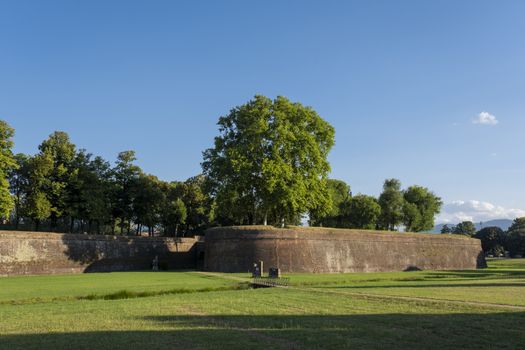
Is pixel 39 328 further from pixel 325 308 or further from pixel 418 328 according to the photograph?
pixel 418 328

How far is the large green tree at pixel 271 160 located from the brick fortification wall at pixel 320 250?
3.41 m

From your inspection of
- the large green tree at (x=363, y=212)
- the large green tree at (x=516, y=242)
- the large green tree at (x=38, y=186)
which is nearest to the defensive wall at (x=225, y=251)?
the large green tree at (x=38, y=186)

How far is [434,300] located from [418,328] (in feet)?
19.2

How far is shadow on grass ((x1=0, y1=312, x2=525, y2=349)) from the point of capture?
9.16 m

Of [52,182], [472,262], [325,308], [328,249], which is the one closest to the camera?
[325,308]

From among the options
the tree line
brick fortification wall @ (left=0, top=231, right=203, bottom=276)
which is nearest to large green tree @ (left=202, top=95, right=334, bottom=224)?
the tree line

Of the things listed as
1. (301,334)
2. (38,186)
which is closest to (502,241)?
(38,186)

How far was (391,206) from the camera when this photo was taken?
74.3 meters

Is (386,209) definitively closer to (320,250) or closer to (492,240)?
(320,250)

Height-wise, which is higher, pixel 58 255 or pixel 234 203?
pixel 234 203

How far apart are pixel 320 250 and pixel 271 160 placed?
28.9ft

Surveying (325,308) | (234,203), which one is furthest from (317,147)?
(325,308)

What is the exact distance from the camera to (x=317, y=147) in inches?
1729

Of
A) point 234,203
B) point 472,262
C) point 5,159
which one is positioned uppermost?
point 5,159
